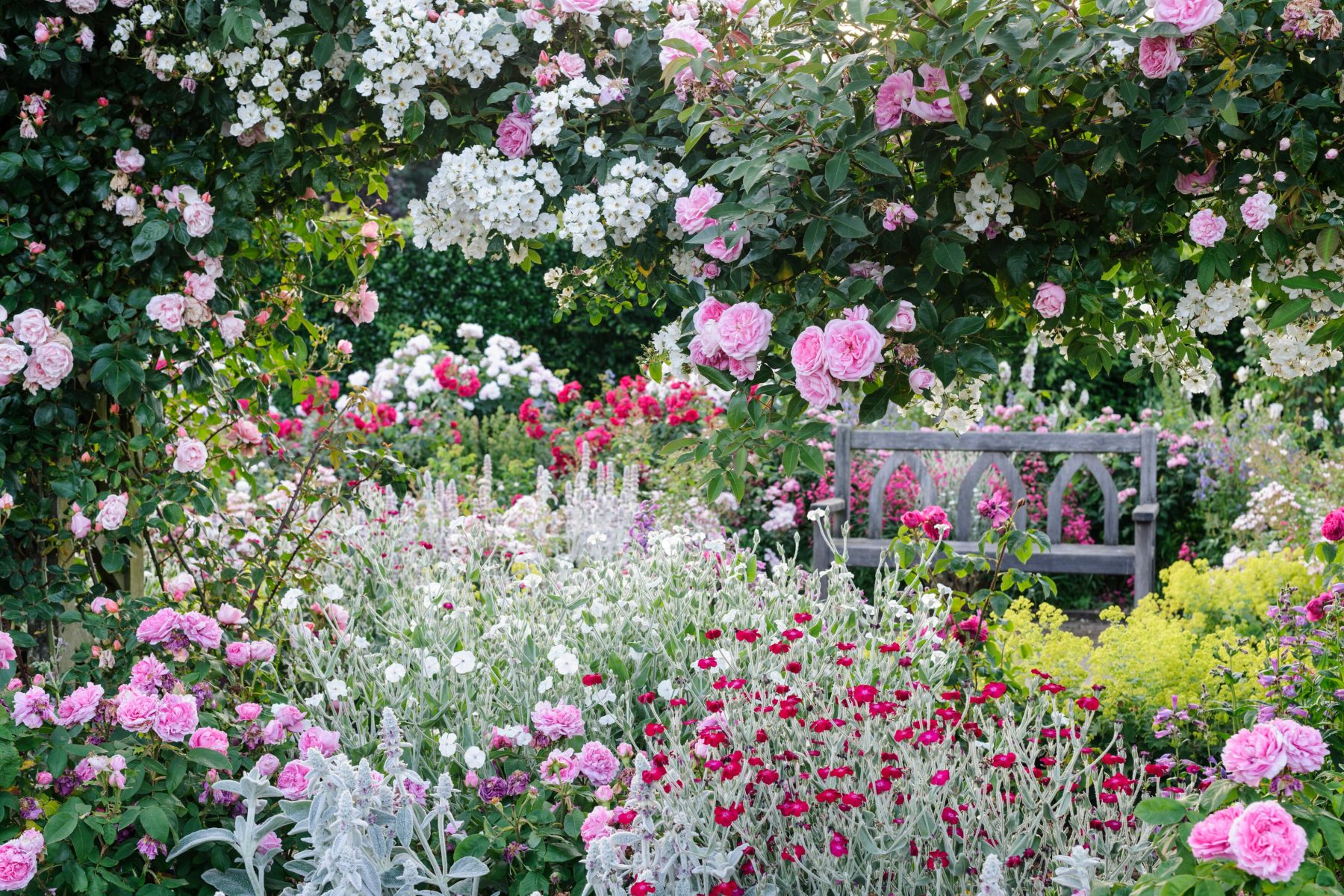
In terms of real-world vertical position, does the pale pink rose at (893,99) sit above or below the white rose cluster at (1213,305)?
above

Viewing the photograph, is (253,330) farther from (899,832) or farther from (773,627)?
(899,832)

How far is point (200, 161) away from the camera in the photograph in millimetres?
2516

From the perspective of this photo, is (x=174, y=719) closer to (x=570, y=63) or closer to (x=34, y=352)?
(x=34, y=352)

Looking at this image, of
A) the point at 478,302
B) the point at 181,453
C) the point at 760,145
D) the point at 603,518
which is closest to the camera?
the point at 760,145

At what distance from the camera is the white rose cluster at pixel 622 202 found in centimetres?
220

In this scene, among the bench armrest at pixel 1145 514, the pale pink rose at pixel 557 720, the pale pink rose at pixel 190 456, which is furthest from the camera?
the bench armrest at pixel 1145 514

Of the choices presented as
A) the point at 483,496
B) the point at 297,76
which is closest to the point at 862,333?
the point at 297,76

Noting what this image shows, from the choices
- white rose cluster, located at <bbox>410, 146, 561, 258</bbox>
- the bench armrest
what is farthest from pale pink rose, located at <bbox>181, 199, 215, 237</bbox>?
the bench armrest

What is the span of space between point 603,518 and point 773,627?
1.61 m

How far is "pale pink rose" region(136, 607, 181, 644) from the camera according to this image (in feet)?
7.36

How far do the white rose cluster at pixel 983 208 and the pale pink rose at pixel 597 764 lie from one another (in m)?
1.14

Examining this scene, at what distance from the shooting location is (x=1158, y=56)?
1.79 metres

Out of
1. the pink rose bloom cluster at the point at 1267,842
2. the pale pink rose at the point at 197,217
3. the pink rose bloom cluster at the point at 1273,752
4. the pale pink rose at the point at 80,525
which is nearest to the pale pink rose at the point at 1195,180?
the pink rose bloom cluster at the point at 1273,752

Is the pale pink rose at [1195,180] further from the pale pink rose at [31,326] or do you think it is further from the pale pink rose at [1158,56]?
the pale pink rose at [31,326]
